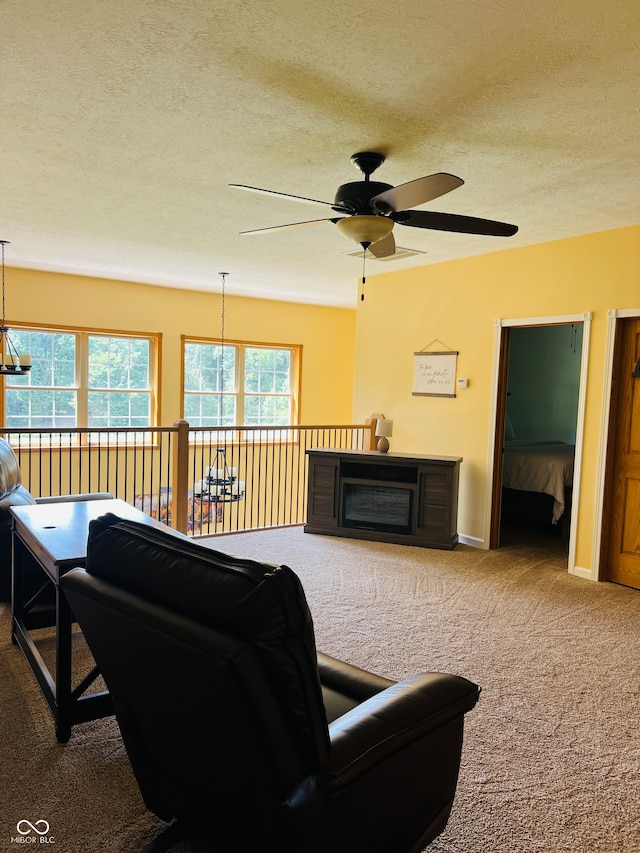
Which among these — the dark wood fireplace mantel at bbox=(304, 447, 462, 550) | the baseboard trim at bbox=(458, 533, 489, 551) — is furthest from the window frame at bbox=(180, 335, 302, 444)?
the baseboard trim at bbox=(458, 533, 489, 551)

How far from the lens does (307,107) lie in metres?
2.68

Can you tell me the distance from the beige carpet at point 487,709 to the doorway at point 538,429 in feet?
3.15

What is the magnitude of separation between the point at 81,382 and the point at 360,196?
562 cm

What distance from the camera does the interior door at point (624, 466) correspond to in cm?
448

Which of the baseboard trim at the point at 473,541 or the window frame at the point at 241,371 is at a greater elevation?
the window frame at the point at 241,371

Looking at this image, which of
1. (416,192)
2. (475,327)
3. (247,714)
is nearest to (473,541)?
(475,327)

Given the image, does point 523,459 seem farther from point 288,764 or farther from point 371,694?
point 288,764

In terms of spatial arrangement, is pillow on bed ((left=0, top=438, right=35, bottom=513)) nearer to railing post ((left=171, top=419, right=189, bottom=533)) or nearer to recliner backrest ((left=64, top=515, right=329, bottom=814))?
railing post ((left=171, top=419, right=189, bottom=533))

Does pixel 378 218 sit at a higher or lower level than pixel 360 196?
lower

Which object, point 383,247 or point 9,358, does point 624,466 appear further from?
point 9,358

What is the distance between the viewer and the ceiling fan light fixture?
2.95 metres

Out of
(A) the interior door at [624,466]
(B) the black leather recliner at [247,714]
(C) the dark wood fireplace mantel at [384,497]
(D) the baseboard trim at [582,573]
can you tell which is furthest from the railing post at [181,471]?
(B) the black leather recliner at [247,714]

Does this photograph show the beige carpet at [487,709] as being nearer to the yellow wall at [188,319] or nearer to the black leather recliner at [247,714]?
the black leather recliner at [247,714]

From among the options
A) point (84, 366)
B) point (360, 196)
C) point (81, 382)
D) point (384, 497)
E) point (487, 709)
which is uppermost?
point (360, 196)
